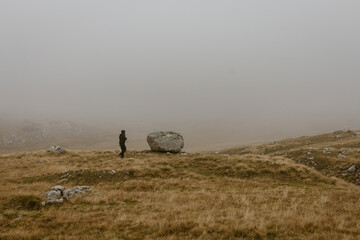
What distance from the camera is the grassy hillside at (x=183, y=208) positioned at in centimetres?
793

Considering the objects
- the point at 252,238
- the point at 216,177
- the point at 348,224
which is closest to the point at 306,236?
the point at 252,238

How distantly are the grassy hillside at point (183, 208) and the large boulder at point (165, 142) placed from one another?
10.1 metres

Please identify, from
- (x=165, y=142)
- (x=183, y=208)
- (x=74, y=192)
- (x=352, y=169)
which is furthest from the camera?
(x=165, y=142)

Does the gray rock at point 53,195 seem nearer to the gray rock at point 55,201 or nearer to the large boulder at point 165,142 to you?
the gray rock at point 55,201

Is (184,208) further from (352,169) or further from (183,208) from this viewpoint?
(352,169)

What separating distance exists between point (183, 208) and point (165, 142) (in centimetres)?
2191

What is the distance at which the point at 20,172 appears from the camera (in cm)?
2422

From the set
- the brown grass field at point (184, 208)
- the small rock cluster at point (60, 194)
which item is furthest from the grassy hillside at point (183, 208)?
the small rock cluster at point (60, 194)

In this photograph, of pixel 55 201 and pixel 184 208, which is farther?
pixel 55 201

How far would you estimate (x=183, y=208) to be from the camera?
11.2 m

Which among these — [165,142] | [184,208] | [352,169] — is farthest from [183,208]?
[165,142]

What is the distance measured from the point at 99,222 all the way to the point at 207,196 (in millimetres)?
7177

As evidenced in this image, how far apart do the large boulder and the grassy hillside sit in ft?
33.0

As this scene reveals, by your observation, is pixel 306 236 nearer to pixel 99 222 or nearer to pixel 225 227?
pixel 225 227
